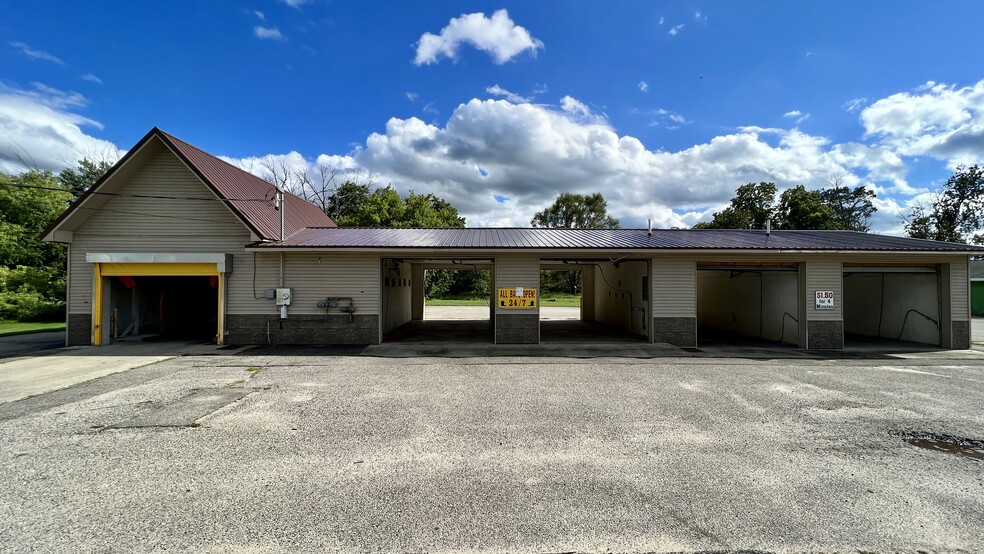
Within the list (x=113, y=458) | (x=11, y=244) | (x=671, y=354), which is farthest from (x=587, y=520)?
(x=11, y=244)

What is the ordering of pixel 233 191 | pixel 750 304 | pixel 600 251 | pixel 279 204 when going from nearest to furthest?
pixel 600 251 → pixel 233 191 → pixel 279 204 → pixel 750 304

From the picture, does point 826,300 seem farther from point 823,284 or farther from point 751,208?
point 751,208

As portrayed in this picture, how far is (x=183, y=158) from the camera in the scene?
1139 centimetres

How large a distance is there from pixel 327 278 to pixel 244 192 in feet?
14.3

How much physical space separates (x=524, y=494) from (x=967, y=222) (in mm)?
52667

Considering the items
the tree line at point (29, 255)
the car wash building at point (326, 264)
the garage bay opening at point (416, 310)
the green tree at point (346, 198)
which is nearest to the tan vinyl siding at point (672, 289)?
the car wash building at point (326, 264)

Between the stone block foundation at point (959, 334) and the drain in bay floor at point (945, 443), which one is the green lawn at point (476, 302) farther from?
the drain in bay floor at point (945, 443)

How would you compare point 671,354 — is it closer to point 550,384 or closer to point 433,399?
point 550,384

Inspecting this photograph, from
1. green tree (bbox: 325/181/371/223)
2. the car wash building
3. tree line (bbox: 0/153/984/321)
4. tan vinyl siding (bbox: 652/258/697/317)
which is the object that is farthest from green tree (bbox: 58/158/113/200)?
tan vinyl siding (bbox: 652/258/697/317)

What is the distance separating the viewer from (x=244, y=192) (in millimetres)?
13086

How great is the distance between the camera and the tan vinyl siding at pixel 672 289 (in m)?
11.8

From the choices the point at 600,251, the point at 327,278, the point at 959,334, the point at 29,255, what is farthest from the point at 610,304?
the point at 29,255

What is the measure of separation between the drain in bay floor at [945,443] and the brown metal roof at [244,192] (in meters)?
13.0

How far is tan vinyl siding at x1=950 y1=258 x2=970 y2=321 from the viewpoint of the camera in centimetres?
1150
